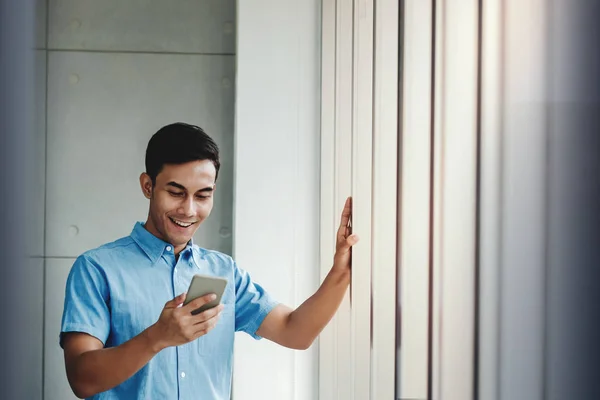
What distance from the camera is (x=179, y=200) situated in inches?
55.9

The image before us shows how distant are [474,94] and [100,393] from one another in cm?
108

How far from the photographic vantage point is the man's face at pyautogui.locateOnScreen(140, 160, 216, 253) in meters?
1.42

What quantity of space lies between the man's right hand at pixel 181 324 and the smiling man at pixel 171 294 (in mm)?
152

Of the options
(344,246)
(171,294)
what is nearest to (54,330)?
(171,294)

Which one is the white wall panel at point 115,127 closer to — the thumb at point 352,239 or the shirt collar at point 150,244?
the shirt collar at point 150,244

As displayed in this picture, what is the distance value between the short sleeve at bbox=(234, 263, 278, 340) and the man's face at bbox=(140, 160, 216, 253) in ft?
0.68

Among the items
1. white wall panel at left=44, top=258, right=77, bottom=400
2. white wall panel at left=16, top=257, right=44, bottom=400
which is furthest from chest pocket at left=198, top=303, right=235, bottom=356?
white wall panel at left=16, top=257, right=44, bottom=400

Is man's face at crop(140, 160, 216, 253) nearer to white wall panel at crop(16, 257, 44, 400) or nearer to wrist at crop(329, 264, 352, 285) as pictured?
wrist at crop(329, 264, 352, 285)

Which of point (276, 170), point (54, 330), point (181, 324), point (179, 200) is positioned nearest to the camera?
point (181, 324)

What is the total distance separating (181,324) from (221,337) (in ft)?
1.21

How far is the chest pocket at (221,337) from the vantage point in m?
1.45

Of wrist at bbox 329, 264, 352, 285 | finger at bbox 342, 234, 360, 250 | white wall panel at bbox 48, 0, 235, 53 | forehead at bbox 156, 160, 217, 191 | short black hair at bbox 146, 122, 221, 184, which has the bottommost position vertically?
wrist at bbox 329, 264, 352, 285

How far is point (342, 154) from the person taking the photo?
5.48ft

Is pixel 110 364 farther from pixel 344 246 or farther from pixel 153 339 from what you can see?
pixel 344 246
